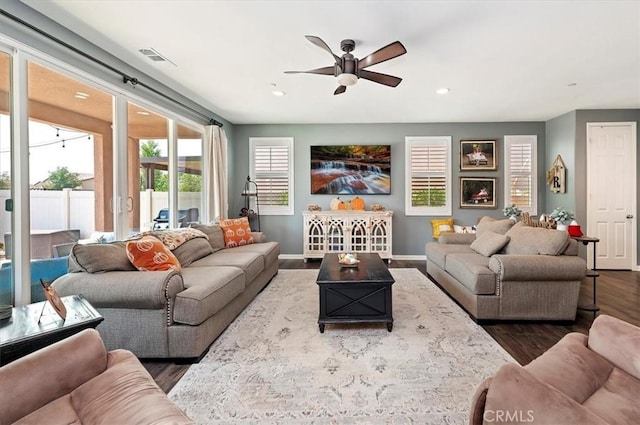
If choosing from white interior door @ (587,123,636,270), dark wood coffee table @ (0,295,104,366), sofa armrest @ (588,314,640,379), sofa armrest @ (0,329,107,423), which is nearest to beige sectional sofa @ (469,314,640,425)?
sofa armrest @ (588,314,640,379)

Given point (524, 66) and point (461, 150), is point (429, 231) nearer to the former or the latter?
point (461, 150)

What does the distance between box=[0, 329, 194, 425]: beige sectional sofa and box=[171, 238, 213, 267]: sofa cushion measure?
1.95 m

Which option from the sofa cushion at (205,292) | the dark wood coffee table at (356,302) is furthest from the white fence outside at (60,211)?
the dark wood coffee table at (356,302)

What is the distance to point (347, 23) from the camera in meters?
2.43

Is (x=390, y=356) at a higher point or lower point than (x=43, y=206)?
lower

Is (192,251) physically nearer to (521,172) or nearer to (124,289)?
(124,289)

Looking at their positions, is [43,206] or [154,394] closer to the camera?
[154,394]

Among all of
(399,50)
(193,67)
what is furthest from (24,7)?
(399,50)

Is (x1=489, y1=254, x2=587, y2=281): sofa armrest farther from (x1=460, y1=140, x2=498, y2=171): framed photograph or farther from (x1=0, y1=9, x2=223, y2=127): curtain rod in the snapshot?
(x1=0, y1=9, x2=223, y2=127): curtain rod

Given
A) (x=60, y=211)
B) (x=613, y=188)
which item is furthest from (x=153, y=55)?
(x=613, y=188)

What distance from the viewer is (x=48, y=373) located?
Result: 3.88ft

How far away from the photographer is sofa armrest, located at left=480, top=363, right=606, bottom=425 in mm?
902

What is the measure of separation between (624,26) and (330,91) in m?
2.82

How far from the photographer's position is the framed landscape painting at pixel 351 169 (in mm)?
5820
